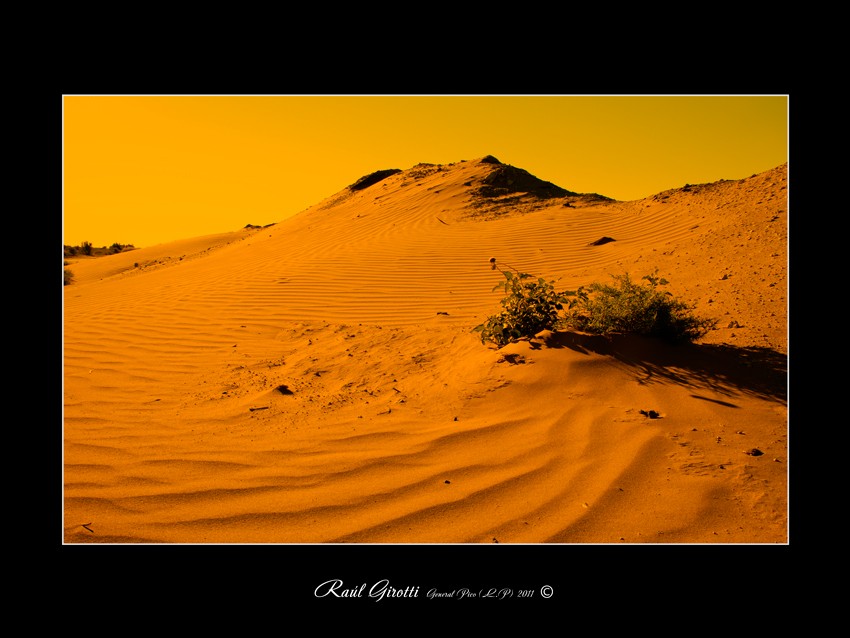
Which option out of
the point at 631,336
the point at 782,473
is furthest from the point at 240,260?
the point at 782,473

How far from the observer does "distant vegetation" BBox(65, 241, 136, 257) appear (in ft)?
88.8

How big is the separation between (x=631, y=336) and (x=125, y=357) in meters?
4.42

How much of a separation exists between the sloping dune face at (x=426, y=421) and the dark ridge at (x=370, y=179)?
37.8 feet

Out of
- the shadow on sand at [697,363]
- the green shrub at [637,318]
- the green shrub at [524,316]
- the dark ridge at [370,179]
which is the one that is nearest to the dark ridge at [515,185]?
the dark ridge at [370,179]

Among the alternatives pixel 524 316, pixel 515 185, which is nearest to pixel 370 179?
pixel 515 185

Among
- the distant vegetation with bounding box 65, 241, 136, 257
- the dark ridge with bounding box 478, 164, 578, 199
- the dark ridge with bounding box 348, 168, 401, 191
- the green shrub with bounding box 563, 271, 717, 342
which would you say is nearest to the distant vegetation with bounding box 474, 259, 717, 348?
the green shrub with bounding box 563, 271, 717, 342

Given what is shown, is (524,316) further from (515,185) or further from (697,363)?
(515,185)

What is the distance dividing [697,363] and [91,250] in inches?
1202

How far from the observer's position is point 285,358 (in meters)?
5.08

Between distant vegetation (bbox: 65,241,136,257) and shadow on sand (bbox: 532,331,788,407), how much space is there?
27.8m

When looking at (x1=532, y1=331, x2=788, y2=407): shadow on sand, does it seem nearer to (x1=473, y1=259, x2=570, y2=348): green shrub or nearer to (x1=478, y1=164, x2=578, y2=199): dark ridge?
(x1=473, y1=259, x2=570, y2=348): green shrub

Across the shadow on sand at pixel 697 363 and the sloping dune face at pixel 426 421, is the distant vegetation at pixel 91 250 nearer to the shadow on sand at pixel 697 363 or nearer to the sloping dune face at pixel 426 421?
the sloping dune face at pixel 426 421

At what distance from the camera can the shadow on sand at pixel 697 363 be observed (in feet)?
11.5

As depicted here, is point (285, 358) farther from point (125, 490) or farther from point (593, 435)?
point (593, 435)
